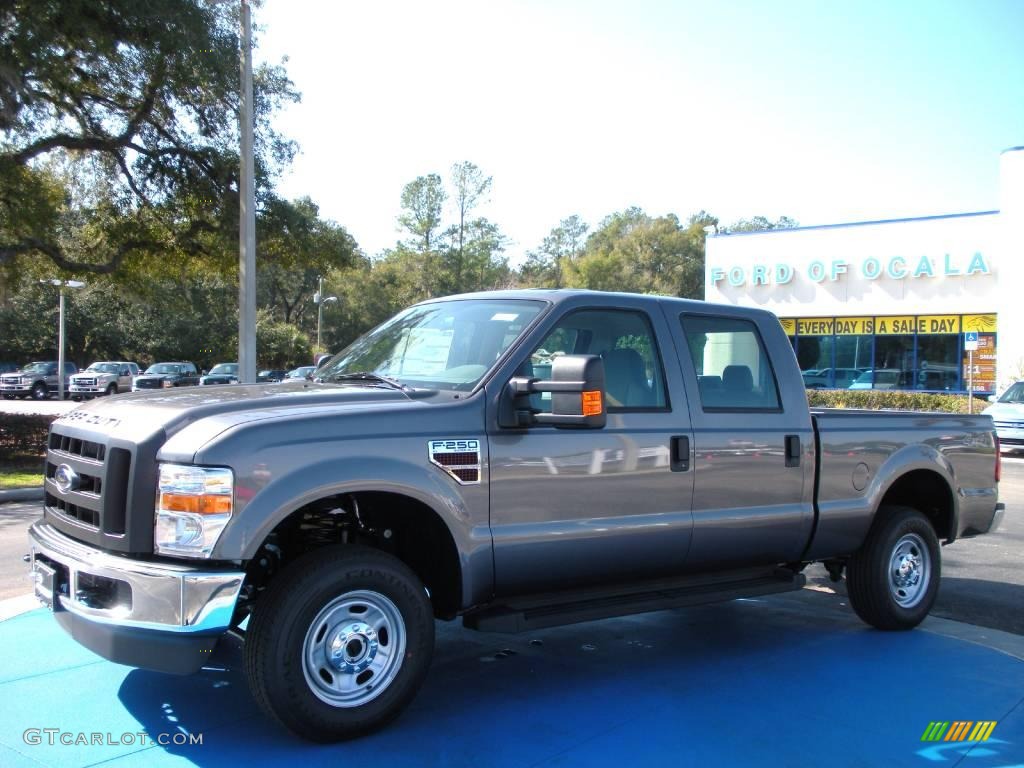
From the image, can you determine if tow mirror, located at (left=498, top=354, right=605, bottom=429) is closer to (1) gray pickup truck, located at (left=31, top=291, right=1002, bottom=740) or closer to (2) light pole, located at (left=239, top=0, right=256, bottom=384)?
(1) gray pickup truck, located at (left=31, top=291, right=1002, bottom=740)

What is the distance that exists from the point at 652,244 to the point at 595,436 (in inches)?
2893

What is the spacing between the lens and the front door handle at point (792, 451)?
17.8 feet

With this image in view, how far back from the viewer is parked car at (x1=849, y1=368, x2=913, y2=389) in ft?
101

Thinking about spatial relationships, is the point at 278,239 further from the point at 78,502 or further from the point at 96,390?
the point at 96,390

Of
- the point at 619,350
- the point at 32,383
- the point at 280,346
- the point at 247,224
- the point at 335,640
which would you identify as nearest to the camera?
the point at 335,640

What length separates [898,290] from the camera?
100.0ft

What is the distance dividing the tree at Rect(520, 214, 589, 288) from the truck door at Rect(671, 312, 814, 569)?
81192 millimetres

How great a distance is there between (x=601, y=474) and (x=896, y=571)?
2.67 m

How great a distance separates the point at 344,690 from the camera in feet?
13.0

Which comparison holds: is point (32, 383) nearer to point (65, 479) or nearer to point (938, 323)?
point (938, 323)

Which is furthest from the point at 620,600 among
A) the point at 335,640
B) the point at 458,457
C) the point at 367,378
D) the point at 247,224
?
the point at 247,224

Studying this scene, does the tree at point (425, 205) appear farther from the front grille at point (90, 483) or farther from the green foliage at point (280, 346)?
the front grille at point (90, 483)

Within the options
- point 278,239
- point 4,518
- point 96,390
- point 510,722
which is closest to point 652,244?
point 96,390

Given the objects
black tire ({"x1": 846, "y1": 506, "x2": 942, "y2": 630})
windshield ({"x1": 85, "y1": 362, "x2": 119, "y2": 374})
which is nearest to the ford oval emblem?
black tire ({"x1": 846, "y1": 506, "x2": 942, "y2": 630})
